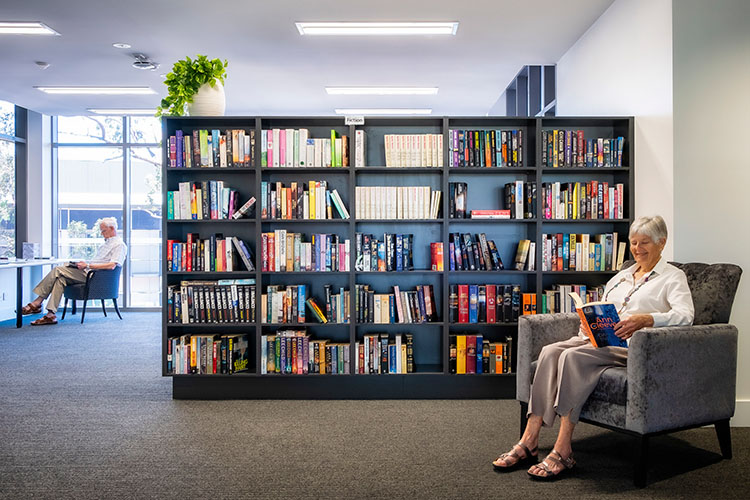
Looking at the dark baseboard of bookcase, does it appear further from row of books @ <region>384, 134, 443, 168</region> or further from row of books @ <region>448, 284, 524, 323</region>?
row of books @ <region>384, 134, 443, 168</region>

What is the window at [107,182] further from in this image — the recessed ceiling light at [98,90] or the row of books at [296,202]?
the row of books at [296,202]

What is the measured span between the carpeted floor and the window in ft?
16.7

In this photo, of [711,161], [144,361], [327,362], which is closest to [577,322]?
[711,161]

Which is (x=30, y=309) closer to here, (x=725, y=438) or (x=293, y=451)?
(x=293, y=451)

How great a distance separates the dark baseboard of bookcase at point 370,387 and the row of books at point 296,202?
3.98 feet

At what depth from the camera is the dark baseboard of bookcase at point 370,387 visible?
14.7 ft

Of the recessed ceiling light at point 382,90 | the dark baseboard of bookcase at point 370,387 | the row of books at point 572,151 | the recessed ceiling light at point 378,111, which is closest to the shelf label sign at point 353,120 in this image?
the row of books at point 572,151

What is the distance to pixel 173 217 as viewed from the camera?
4.45 metres

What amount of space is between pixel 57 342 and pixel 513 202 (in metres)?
5.42

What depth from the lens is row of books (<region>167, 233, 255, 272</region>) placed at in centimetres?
443

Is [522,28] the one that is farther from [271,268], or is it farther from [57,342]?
[57,342]

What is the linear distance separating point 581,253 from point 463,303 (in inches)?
37.2

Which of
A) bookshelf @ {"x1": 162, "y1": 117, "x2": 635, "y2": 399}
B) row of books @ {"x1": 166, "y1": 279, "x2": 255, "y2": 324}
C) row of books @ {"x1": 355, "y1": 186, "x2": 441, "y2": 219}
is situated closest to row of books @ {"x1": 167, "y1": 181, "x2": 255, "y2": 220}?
bookshelf @ {"x1": 162, "y1": 117, "x2": 635, "y2": 399}

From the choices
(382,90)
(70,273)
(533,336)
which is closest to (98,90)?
(70,273)
